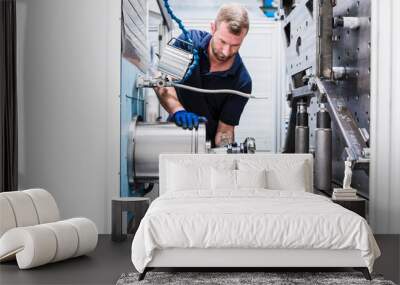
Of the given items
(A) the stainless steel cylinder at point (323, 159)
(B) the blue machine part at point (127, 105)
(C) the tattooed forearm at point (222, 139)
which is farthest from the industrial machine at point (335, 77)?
(B) the blue machine part at point (127, 105)

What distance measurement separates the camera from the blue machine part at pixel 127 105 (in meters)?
6.56

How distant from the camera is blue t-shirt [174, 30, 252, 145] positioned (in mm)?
6684

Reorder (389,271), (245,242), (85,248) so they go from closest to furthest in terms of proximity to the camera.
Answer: (245,242)
(389,271)
(85,248)

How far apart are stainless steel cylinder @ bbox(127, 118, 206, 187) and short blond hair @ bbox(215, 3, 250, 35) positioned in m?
1.06

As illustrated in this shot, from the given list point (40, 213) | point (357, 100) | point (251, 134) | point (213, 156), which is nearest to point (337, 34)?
point (357, 100)

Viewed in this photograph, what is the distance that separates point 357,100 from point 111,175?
2569mm

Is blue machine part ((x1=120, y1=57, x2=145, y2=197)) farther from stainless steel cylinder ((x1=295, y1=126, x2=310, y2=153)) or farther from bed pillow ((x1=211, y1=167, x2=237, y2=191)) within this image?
stainless steel cylinder ((x1=295, y1=126, x2=310, y2=153))

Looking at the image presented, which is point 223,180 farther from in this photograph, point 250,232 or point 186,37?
point 186,37

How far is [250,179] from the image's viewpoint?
5801mm

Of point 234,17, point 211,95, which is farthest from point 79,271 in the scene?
point 234,17

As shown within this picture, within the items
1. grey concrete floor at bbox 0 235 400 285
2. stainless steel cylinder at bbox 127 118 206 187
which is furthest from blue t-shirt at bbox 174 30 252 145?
grey concrete floor at bbox 0 235 400 285

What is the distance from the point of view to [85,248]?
17.2ft

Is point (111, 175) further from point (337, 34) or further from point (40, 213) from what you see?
point (337, 34)

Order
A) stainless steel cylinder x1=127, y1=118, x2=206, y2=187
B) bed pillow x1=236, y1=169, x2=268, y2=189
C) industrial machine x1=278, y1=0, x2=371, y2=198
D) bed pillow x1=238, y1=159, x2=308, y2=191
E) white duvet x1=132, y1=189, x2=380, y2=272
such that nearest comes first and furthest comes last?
white duvet x1=132, y1=189, x2=380, y2=272, bed pillow x1=236, y1=169, x2=268, y2=189, bed pillow x1=238, y1=159, x2=308, y2=191, industrial machine x1=278, y1=0, x2=371, y2=198, stainless steel cylinder x1=127, y1=118, x2=206, y2=187
